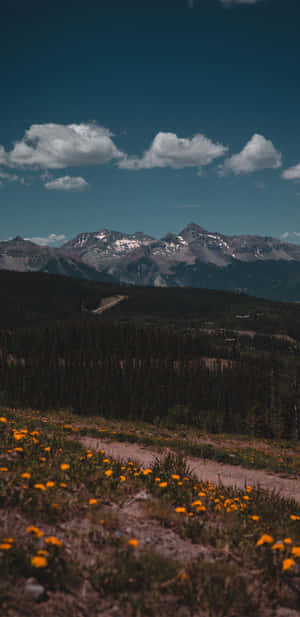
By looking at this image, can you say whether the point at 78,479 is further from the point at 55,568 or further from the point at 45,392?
the point at 45,392

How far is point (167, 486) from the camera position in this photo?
8.98m

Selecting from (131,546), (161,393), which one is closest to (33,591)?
(131,546)

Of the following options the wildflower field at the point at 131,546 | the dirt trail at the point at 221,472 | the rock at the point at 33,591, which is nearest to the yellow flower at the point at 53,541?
the wildflower field at the point at 131,546

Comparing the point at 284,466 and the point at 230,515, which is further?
the point at 284,466

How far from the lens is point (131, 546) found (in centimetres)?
600

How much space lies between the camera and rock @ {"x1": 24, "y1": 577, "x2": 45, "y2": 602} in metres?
4.37

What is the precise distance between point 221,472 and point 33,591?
18.4 m

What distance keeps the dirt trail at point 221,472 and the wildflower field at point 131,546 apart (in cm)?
919

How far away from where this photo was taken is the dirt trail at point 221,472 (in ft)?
59.5

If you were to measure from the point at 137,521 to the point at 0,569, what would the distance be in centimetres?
330

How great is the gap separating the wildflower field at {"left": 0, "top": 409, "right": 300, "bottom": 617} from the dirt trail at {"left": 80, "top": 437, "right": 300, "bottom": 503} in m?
9.19

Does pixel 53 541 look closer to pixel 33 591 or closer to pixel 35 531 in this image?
pixel 35 531

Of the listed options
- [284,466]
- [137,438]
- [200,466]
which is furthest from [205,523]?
[137,438]

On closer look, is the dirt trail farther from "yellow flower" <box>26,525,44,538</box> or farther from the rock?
the rock
